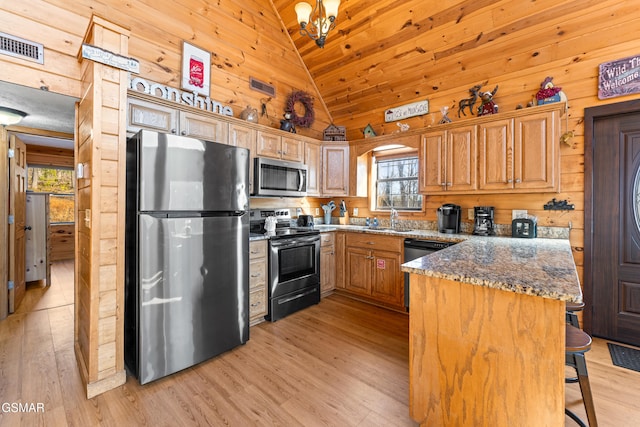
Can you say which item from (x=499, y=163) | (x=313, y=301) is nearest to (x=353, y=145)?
(x=499, y=163)

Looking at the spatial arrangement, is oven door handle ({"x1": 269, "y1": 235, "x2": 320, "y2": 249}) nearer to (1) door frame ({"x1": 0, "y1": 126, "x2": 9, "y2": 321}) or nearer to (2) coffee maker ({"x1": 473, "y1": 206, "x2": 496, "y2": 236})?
(2) coffee maker ({"x1": 473, "y1": 206, "x2": 496, "y2": 236})

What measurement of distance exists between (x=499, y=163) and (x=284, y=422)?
3029 mm

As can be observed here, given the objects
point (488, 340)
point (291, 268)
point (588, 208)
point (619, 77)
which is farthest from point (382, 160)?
point (488, 340)

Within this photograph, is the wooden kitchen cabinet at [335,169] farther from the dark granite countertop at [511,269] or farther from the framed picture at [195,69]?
the dark granite countertop at [511,269]

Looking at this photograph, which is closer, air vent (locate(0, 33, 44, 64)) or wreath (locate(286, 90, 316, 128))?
air vent (locate(0, 33, 44, 64))

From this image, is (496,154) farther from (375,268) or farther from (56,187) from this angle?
(56,187)

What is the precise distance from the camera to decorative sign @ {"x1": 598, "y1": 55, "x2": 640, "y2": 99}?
8.03 feet

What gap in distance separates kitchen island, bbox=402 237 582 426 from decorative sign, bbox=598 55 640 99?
208 centimetres

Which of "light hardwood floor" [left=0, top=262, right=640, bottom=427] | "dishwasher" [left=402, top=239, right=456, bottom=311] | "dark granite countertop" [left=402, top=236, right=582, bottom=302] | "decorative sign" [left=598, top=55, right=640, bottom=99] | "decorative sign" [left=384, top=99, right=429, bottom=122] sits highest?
"decorative sign" [left=384, top=99, right=429, bottom=122]

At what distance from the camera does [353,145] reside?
4230mm

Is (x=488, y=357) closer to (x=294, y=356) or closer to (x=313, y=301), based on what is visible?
(x=294, y=356)

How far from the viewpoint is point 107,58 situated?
1887 mm

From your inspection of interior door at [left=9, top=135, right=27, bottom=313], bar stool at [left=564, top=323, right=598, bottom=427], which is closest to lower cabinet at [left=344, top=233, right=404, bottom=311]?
bar stool at [left=564, top=323, right=598, bottom=427]

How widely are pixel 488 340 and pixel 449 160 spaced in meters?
2.39
